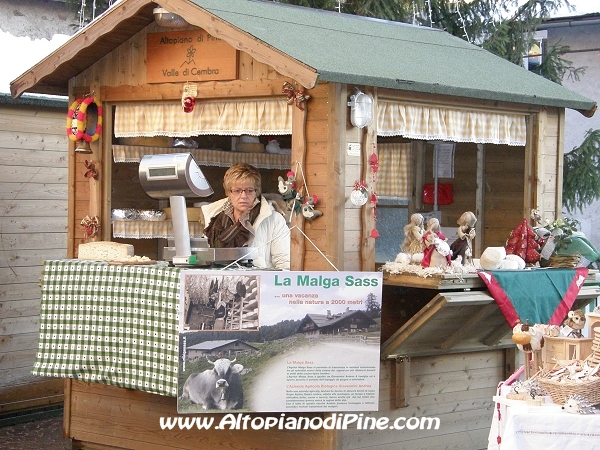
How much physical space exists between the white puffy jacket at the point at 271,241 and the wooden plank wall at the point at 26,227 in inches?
112

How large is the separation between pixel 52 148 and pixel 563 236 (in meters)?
4.71

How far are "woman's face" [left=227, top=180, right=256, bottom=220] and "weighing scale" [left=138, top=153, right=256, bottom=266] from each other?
21cm

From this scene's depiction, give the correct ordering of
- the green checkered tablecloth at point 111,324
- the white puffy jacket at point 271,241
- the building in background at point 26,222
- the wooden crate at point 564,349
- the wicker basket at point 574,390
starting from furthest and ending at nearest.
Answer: the building in background at point 26,222, the white puffy jacket at point 271,241, the green checkered tablecloth at point 111,324, the wooden crate at point 564,349, the wicker basket at point 574,390

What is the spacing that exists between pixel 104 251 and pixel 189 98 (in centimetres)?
135

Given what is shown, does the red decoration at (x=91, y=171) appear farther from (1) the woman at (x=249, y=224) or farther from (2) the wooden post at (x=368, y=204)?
(2) the wooden post at (x=368, y=204)

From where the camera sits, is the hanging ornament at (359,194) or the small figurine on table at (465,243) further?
the small figurine on table at (465,243)

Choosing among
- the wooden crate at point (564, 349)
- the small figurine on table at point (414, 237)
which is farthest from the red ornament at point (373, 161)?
the wooden crate at point (564, 349)

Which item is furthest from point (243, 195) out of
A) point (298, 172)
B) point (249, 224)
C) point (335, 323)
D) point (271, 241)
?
point (335, 323)

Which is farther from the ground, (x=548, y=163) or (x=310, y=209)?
(x=548, y=163)

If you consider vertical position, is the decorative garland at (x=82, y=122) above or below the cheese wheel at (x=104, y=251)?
above

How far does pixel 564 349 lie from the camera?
19.6ft

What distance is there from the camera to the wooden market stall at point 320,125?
7672 mm

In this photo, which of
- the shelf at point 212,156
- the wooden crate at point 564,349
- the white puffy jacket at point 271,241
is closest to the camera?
the wooden crate at point 564,349

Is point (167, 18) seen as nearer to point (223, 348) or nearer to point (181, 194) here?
point (181, 194)
